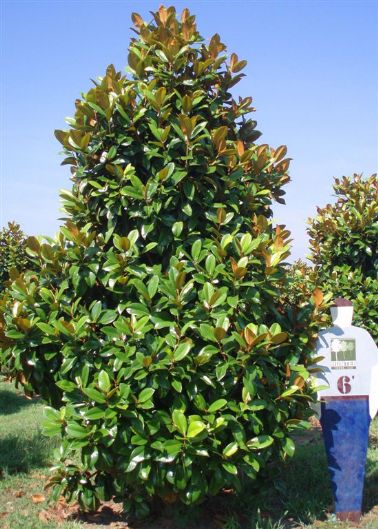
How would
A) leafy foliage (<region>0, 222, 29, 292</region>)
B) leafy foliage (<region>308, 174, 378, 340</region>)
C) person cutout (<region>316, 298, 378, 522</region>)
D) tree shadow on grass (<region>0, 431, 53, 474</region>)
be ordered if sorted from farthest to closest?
leafy foliage (<region>0, 222, 29, 292</region>)
leafy foliage (<region>308, 174, 378, 340</region>)
tree shadow on grass (<region>0, 431, 53, 474</region>)
person cutout (<region>316, 298, 378, 522</region>)

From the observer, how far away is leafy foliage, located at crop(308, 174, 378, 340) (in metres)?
6.97

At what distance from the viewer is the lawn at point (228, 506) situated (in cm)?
438

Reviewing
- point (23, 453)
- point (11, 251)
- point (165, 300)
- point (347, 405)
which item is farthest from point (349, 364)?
point (11, 251)

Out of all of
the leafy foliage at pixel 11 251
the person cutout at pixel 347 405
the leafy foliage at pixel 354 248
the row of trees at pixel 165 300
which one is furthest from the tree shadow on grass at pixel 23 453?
the leafy foliage at pixel 11 251

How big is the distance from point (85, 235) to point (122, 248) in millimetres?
315

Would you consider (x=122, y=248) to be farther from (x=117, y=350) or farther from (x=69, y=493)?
(x=69, y=493)

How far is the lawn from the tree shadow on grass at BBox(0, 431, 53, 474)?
10 millimetres

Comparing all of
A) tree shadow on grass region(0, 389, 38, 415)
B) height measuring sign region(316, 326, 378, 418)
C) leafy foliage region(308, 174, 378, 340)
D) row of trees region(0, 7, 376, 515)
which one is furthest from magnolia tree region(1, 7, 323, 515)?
tree shadow on grass region(0, 389, 38, 415)

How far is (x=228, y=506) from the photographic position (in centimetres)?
464

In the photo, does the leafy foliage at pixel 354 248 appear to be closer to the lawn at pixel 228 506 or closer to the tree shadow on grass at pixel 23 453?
the lawn at pixel 228 506

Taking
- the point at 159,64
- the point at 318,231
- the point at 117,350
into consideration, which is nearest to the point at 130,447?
the point at 117,350

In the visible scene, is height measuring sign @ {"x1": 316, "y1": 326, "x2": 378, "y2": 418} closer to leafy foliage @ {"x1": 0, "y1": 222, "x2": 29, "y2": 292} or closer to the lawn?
the lawn

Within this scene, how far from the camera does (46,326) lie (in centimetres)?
396

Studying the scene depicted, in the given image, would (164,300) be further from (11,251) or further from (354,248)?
(11,251)
